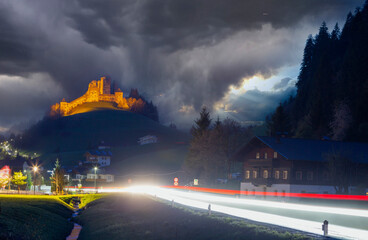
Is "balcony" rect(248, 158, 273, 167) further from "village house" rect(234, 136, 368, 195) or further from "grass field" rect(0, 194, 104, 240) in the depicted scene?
"grass field" rect(0, 194, 104, 240)

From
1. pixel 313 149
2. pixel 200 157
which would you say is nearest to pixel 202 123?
pixel 200 157

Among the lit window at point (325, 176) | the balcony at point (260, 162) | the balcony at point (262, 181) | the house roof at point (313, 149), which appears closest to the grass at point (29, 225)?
the balcony at point (262, 181)

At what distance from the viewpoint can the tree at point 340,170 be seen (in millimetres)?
53438

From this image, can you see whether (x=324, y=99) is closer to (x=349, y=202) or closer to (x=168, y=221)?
(x=349, y=202)

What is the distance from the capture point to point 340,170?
5378 centimetres

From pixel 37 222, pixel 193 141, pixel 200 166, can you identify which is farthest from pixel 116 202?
pixel 193 141

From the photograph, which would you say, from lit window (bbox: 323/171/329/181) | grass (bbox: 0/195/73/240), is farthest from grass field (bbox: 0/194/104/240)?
lit window (bbox: 323/171/329/181)

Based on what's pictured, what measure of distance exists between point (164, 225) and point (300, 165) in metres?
29.6

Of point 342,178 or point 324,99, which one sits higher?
point 324,99

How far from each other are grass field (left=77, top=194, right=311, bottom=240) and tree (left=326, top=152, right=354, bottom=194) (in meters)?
26.2

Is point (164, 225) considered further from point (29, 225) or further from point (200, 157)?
point (200, 157)

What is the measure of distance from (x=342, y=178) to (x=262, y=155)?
46.7 feet

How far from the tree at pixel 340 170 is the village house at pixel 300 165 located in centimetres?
64

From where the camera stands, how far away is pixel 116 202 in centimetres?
6159
